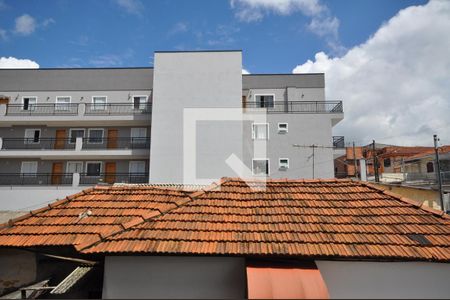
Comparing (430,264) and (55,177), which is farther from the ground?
(55,177)

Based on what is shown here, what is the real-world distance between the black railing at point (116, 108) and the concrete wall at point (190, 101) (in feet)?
12.4

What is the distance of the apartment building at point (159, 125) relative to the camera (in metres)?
25.7

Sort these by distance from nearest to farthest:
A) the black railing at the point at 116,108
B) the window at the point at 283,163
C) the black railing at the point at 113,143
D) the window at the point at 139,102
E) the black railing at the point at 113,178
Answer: the window at the point at 283,163 → the black railing at the point at 113,178 → the black railing at the point at 113,143 → the black railing at the point at 116,108 → the window at the point at 139,102

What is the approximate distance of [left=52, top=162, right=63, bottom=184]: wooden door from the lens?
2914 cm

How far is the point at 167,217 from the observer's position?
7418 millimetres

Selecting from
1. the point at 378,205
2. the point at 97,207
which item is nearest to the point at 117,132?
the point at 97,207

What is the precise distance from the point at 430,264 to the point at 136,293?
6197 mm

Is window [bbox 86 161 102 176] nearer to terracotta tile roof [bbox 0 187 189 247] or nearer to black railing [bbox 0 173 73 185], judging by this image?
black railing [bbox 0 173 73 185]

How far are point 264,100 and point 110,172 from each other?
1725 cm

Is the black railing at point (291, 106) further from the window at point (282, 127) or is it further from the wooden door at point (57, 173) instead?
the wooden door at point (57, 173)

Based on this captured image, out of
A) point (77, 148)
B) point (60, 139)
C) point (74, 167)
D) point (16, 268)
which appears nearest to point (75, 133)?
point (60, 139)

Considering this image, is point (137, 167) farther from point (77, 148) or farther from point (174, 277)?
point (174, 277)

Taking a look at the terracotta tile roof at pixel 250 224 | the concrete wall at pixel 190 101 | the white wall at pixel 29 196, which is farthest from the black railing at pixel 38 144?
the terracotta tile roof at pixel 250 224

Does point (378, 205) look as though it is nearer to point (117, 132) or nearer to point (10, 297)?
point (10, 297)
